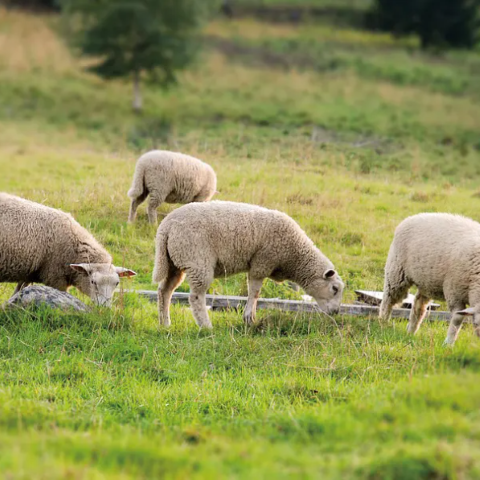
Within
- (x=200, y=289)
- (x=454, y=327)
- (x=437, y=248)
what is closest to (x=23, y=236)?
(x=200, y=289)

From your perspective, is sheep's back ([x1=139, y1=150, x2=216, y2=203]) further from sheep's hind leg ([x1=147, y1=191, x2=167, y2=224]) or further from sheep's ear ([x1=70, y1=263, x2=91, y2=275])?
sheep's ear ([x1=70, y1=263, x2=91, y2=275])

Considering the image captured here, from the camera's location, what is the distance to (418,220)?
26.3 feet

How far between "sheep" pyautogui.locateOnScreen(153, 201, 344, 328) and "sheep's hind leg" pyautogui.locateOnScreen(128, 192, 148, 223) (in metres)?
3.80

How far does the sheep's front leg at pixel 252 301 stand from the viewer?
8113mm

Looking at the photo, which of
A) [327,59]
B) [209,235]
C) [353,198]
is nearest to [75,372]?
[209,235]

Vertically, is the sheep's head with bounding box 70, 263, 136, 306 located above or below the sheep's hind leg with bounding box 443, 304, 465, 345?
below

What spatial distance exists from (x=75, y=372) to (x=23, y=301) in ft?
5.10

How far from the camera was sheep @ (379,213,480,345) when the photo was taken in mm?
7117

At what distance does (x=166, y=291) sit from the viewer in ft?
27.1

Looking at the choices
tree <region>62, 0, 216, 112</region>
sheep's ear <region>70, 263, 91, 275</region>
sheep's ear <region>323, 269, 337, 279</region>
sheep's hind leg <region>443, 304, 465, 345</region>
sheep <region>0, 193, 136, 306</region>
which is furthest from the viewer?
tree <region>62, 0, 216, 112</region>

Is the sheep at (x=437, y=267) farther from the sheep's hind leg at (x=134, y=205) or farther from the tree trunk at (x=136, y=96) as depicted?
the tree trunk at (x=136, y=96)

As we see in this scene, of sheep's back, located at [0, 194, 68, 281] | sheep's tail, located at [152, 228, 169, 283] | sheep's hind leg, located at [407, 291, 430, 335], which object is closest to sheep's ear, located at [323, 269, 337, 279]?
sheep's hind leg, located at [407, 291, 430, 335]

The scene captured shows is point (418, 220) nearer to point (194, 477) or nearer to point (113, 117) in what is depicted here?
point (194, 477)

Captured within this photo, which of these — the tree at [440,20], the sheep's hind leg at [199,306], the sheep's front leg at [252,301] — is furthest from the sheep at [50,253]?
the tree at [440,20]
